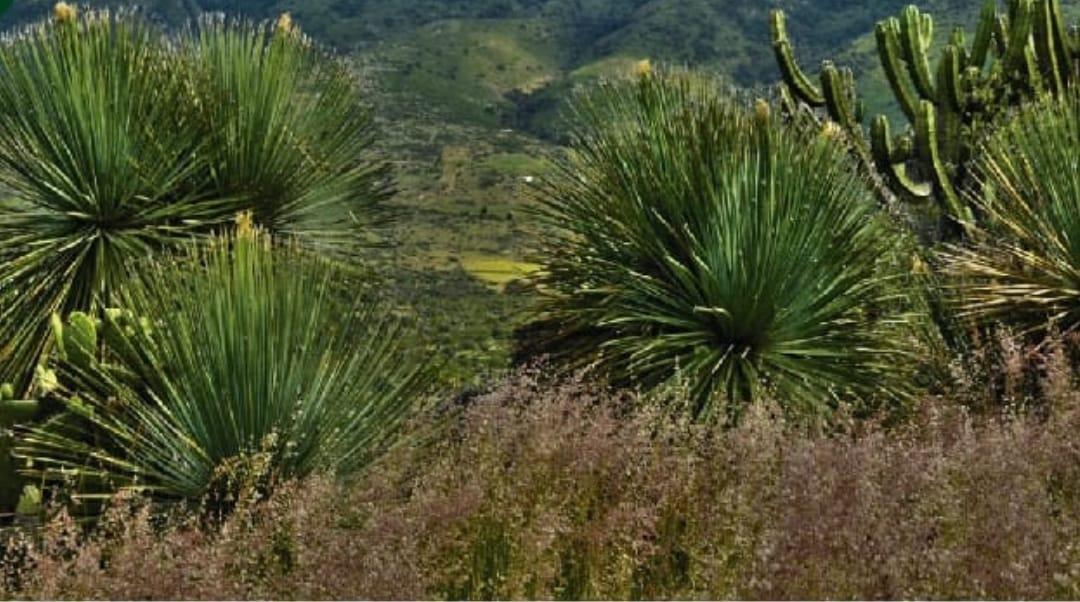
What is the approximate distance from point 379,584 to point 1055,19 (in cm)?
945

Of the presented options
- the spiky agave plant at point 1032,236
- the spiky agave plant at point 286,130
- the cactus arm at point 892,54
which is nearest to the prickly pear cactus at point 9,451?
the spiky agave plant at point 286,130

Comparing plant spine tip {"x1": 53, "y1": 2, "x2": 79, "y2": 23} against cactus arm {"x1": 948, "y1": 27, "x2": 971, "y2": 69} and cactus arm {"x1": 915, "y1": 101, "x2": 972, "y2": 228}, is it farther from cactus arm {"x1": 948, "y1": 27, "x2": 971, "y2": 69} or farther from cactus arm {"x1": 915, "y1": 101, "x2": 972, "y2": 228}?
cactus arm {"x1": 948, "y1": 27, "x2": 971, "y2": 69}

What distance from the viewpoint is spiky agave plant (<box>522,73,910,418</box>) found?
670 centimetres

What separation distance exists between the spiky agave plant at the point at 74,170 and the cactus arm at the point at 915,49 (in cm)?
696

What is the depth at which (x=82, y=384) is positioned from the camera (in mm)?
5902

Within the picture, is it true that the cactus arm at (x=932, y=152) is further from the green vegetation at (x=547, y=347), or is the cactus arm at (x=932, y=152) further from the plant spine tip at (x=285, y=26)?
the plant spine tip at (x=285, y=26)

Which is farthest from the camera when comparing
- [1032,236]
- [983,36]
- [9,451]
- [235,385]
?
[983,36]

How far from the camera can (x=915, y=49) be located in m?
10.9

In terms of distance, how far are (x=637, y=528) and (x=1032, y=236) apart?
14.4 ft

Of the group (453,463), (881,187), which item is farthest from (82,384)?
(881,187)

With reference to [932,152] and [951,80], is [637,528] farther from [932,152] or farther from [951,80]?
[951,80]

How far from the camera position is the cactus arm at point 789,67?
12.2 metres

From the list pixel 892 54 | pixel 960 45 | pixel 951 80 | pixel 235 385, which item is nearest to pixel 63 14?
pixel 235 385

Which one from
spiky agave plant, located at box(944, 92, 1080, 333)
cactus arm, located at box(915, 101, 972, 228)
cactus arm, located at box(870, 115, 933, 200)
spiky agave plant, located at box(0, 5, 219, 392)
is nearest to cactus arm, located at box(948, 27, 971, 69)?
cactus arm, located at box(915, 101, 972, 228)
